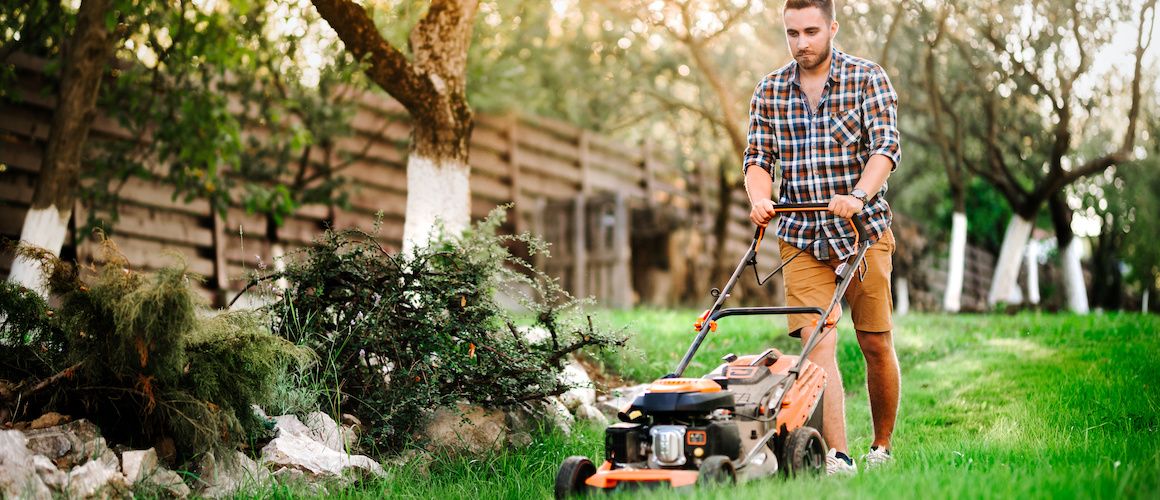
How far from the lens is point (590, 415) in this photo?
665 cm

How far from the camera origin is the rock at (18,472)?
3918 mm

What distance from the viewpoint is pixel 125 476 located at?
4.28m

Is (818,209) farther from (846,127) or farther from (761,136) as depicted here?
(761,136)

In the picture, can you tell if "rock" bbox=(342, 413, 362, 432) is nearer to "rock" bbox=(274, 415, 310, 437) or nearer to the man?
"rock" bbox=(274, 415, 310, 437)

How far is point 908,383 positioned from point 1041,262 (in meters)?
26.1

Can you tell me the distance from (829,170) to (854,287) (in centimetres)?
53

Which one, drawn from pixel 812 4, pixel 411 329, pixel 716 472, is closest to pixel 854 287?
pixel 812 4

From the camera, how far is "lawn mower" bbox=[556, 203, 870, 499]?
384cm

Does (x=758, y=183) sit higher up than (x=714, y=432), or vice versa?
(x=758, y=183)

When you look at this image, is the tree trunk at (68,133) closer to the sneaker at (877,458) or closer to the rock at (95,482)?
the rock at (95,482)

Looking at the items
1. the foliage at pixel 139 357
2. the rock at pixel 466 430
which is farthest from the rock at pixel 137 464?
the rock at pixel 466 430

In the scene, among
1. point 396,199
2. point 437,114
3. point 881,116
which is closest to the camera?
point 881,116

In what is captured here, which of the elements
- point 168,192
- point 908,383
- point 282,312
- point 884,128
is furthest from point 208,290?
point 884,128

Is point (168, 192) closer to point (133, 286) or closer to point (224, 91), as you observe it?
point (224, 91)
